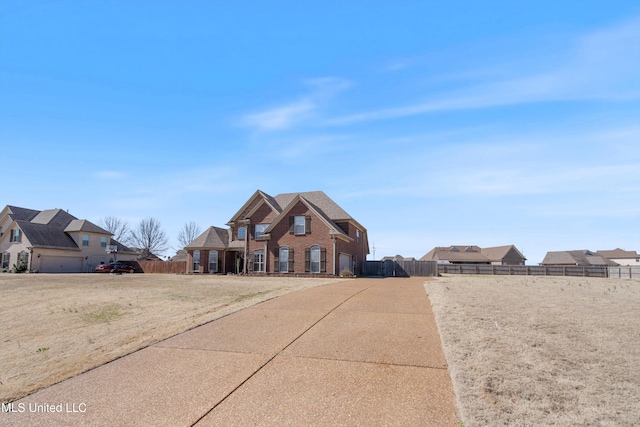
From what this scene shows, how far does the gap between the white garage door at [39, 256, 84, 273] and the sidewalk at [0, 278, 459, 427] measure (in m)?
44.3

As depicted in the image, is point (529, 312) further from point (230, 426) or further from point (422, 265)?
point (422, 265)

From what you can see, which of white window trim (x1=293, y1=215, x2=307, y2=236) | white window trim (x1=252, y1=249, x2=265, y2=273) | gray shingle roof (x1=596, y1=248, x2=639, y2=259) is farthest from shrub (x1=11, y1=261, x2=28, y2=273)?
gray shingle roof (x1=596, y1=248, x2=639, y2=259)

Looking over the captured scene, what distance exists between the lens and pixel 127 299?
1567 cm

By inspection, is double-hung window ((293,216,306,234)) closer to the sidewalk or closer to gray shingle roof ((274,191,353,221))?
gray shingle roof ((274,191,353,221))

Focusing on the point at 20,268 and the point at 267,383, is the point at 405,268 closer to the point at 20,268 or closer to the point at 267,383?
the point at 267,383

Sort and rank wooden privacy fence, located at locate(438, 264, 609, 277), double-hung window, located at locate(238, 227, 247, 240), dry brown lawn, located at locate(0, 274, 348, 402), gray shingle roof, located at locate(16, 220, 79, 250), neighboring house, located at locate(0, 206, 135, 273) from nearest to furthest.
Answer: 1. dry brown lawn, located at locate(0, 274, 348, 402)
2. double-hung window, located at locate(238, 227, 247, 240)
3. wooden privacy fence, located at locate(438, 264, 609, 277)
4. gray shingle roof, located at locate(16, 220, 79, 250)
5. neighboring house, located at locate(0, 206, 135, 273)

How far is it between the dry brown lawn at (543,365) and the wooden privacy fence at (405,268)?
2869 centimetres

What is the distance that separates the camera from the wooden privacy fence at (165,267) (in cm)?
4428

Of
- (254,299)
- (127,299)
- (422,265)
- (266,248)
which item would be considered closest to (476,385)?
(254,299)

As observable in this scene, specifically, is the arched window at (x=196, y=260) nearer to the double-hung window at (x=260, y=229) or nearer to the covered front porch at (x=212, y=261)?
the covered front porch at (x=212, y=261)

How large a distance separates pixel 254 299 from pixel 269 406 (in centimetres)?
938

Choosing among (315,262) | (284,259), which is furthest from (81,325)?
(284,259)

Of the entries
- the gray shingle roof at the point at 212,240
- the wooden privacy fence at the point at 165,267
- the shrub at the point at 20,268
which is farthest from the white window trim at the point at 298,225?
the shrub at the point at 20,268

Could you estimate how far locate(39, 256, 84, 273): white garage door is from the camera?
44.1m
